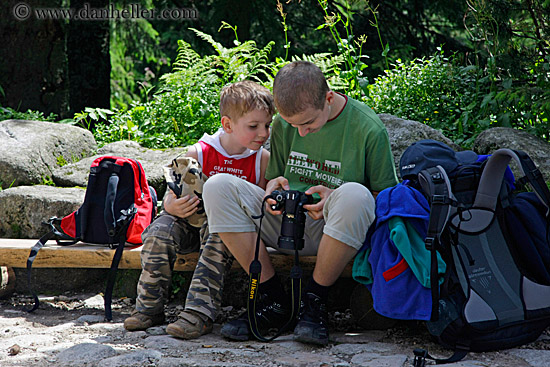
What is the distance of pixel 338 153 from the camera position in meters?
3.26

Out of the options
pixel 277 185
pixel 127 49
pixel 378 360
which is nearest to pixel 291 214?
pixel 277 185

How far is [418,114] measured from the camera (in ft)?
16.3

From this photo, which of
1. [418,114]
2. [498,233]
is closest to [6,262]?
[498,233]

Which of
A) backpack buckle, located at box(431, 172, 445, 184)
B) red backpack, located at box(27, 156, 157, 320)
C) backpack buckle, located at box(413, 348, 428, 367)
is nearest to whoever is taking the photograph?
backpack buckle, located at box(413, 348, 428, 367)

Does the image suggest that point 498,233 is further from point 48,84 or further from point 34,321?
point 48,84

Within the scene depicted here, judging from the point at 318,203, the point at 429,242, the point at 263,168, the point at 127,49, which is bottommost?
the point at 429,242

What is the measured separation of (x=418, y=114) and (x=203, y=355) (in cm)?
306

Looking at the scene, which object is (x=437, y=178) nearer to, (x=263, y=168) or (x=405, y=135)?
(x=263, y=168)

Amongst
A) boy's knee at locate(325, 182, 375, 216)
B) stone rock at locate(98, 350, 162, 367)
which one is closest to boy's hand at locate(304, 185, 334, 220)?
→ boy's knee at locate(325, 182, 375, 216)

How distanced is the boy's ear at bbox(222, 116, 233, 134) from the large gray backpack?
45.3 inches

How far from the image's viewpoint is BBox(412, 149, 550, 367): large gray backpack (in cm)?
272

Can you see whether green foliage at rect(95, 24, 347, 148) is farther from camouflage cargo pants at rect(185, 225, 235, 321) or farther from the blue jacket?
the blue jacket

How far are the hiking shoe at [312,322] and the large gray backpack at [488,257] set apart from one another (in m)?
0.49

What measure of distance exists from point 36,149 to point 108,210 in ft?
5.48
